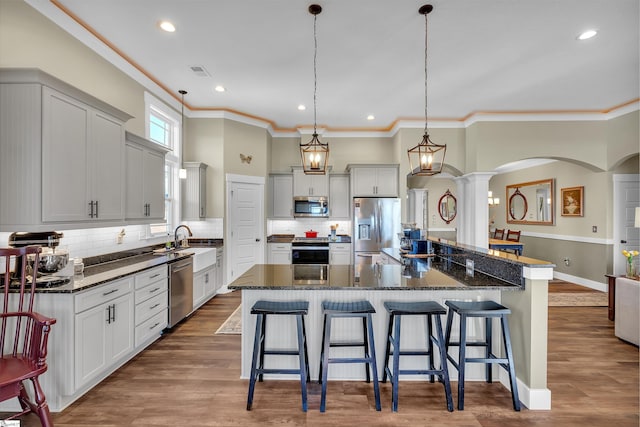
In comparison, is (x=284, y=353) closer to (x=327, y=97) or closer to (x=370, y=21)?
(x=370, y=21)

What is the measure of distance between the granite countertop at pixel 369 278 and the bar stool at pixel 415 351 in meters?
0.18

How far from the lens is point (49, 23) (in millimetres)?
2820

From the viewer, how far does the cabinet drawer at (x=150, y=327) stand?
3.06 meters

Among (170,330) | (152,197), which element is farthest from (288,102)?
(170,330)

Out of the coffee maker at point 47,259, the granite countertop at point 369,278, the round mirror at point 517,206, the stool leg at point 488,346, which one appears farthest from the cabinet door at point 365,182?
the round mirror at point 517,206

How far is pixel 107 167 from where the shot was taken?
3.00 meters

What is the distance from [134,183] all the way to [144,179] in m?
0.20

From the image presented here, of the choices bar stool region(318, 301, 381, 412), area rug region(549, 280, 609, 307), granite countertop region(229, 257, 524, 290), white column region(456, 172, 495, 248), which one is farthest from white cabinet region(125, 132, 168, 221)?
area rug region(549, 280, 609, 307)

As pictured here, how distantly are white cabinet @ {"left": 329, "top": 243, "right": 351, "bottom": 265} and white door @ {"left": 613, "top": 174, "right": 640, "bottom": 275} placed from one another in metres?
4.69

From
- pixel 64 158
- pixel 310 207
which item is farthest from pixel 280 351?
pixel 310 207

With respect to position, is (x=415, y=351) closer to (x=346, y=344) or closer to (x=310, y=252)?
(x=346, y=344)

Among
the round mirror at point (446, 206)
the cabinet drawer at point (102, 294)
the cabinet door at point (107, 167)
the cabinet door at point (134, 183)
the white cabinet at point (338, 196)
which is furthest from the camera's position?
the round mirror at point (446, 206)

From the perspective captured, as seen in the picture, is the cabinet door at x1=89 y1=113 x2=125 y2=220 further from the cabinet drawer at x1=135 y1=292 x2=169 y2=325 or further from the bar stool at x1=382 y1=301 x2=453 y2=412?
the bar stool at x1=382 y1=301 x2=453 y2=412

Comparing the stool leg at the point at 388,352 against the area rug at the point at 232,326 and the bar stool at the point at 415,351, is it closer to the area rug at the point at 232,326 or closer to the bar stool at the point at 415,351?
the bar stool at the point at 415,351
